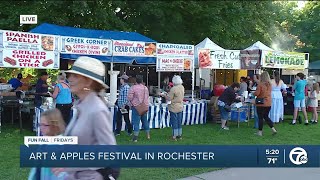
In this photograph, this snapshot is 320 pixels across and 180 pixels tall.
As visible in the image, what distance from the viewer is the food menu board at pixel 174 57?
13083 mm

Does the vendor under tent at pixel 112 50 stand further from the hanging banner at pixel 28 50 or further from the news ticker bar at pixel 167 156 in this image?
the news ticker bar at pixel 167 156

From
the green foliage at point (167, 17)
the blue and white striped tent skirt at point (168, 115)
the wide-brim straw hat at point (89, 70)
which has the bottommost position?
the blue and white striped tent skirt at point (168, 115)

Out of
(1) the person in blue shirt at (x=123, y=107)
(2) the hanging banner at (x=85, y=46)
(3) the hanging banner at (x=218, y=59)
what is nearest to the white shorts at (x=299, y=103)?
(3) the hanging banner at (x=218, y=59)

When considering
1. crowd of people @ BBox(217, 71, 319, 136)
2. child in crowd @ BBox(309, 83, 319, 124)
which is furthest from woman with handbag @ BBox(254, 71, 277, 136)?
child in crowd @ BBox(309, 83, 319, 124)

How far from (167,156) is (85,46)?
841 centimetres

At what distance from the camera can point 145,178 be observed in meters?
7.05

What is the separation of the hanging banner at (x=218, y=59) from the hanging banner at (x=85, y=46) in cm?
318

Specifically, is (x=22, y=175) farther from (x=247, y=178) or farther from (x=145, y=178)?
(x=247, y=178)

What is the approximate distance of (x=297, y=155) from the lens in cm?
480

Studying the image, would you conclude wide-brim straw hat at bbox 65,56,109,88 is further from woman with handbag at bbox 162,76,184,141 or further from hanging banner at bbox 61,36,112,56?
hanging banner at bbox 61,36,112,56

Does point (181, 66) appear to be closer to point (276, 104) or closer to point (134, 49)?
point (134, 49)

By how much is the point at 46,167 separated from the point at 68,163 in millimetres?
431

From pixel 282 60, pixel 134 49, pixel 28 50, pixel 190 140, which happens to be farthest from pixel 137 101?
pixel 282 60

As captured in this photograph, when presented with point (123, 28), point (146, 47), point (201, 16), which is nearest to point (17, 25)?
point (123, 28)
